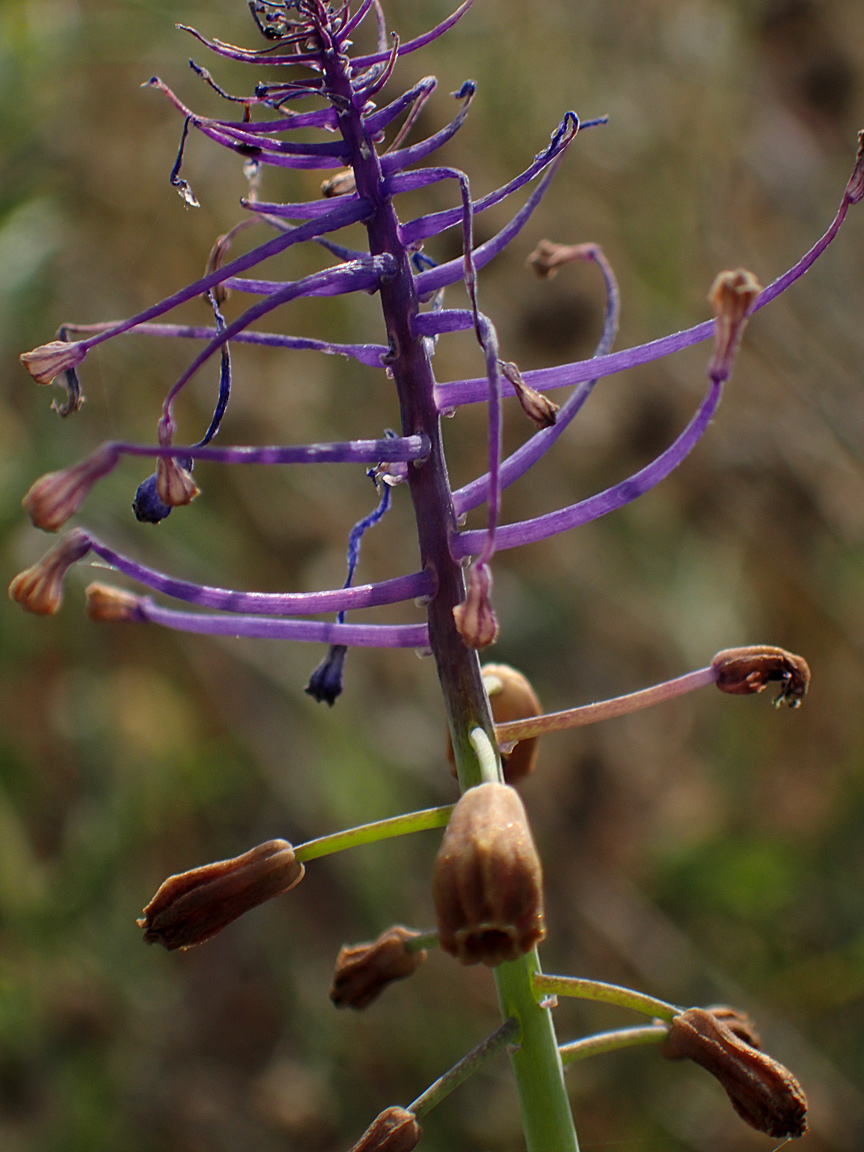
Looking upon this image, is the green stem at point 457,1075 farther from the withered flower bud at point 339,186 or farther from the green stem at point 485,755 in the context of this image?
the withered flower bud at point 339,186

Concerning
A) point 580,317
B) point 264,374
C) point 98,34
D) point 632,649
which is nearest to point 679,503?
point 632,649

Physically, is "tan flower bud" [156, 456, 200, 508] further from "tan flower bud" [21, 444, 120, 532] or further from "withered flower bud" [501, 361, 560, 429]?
"withered flower bud" [501, 361, 560, 429]

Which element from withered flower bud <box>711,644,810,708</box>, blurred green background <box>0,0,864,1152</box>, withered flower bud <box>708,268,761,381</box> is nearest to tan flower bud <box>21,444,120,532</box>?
withered flower bud <box>708,268,761,381</box>

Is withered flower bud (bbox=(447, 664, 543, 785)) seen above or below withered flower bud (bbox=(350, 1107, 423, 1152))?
above

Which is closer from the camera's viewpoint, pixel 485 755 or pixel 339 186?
pixel 485 755

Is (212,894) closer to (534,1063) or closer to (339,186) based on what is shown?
(534,1063)

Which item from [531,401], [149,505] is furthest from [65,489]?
[531,401]
